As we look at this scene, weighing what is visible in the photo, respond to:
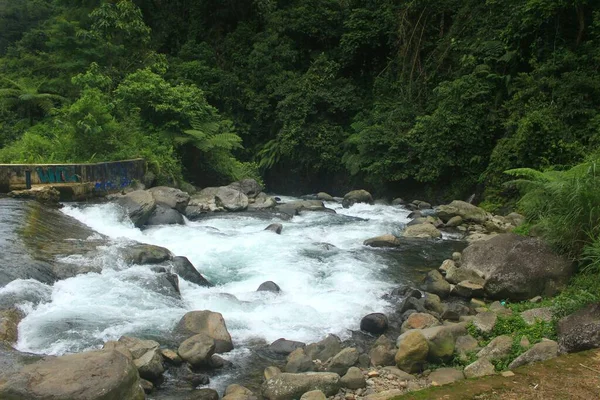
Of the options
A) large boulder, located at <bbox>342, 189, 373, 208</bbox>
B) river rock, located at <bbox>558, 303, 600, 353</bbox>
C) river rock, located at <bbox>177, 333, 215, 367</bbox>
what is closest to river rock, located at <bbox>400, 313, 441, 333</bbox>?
river rock, located at <bbox>558, 303, 600, 353</bbox>

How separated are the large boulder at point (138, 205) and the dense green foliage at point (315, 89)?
2.41m

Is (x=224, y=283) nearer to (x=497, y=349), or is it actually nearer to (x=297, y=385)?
(x=297, y=385)

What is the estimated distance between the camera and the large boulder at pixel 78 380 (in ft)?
15.1

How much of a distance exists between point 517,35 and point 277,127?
11.0 metres

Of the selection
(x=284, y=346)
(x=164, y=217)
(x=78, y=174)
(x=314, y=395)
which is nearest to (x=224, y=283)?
(x=284, y=346)

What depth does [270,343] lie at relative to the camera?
7051 mm

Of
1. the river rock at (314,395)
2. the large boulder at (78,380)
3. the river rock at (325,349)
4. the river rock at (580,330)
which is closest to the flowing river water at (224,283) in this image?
the river rock at (325,349)

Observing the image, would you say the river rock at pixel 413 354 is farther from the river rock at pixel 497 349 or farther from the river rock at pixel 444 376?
the river rock at pixel 497 349

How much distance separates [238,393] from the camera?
570cm

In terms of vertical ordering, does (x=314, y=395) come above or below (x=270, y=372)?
above

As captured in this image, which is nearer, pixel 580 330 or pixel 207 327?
pixel 580 330

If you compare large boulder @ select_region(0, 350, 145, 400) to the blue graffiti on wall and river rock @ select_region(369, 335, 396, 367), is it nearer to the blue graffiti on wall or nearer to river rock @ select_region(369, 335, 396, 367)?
river rock @ select_region(369, 335, 396, 367)

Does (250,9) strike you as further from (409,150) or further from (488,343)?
(488,343)

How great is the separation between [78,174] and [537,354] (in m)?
11.7
